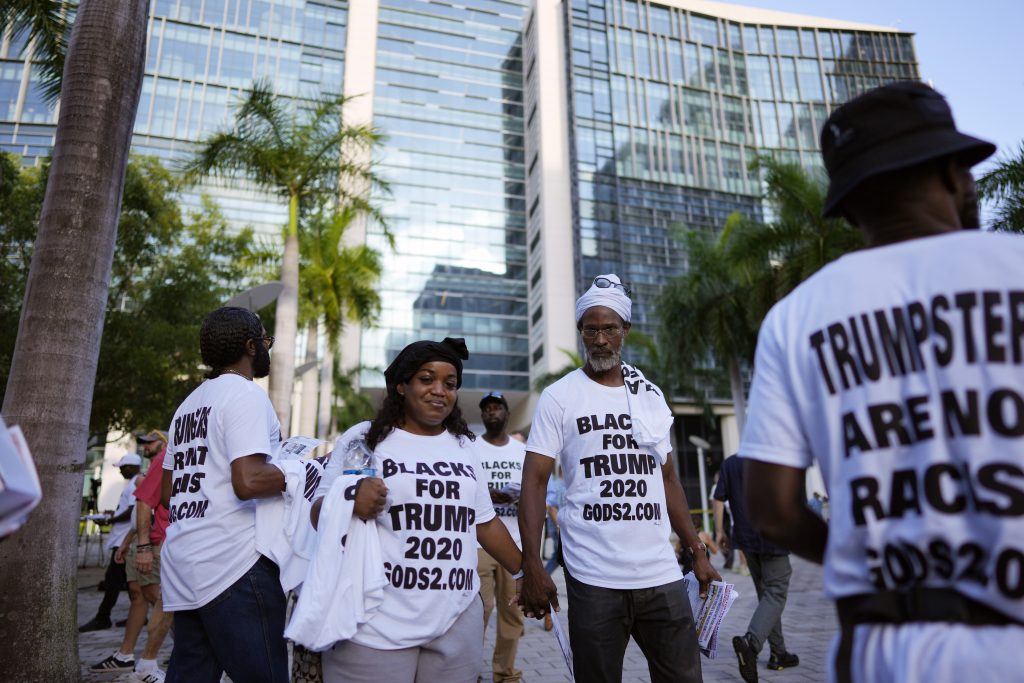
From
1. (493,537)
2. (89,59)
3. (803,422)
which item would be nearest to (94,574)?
(89,59)

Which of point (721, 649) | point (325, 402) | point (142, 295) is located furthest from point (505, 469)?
point (325, 402)

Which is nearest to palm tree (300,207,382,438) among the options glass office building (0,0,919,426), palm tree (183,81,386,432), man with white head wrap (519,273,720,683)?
palm tree (183,81,386,432)

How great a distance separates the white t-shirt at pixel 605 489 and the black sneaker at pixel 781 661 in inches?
125

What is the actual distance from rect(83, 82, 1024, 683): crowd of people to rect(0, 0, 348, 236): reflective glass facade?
183 ft

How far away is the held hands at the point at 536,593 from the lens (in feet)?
9.38

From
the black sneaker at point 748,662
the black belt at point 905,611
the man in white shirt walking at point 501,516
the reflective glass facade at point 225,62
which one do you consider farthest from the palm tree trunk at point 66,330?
the reflective glass facade at point 225,62

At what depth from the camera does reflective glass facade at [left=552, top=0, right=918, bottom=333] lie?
168 feet

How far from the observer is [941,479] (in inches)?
44.4

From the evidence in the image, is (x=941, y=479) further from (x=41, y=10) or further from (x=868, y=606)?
(x=41, y=10)

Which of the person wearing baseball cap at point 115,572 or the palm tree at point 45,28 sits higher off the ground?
the palm tree at point 45,28

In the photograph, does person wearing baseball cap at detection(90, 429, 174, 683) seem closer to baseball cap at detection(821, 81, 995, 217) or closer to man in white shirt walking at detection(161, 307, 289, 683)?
man in white shirt walking at detection(161, 307, 289, 683)

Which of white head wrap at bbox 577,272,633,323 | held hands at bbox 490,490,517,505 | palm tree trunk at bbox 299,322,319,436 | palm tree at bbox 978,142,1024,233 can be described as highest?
palm tree at bbox 978,142,1024,233

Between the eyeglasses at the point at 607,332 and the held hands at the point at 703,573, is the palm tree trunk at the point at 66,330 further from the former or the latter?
the held hands at the point at 703,573

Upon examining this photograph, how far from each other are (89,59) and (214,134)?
9184 mm
